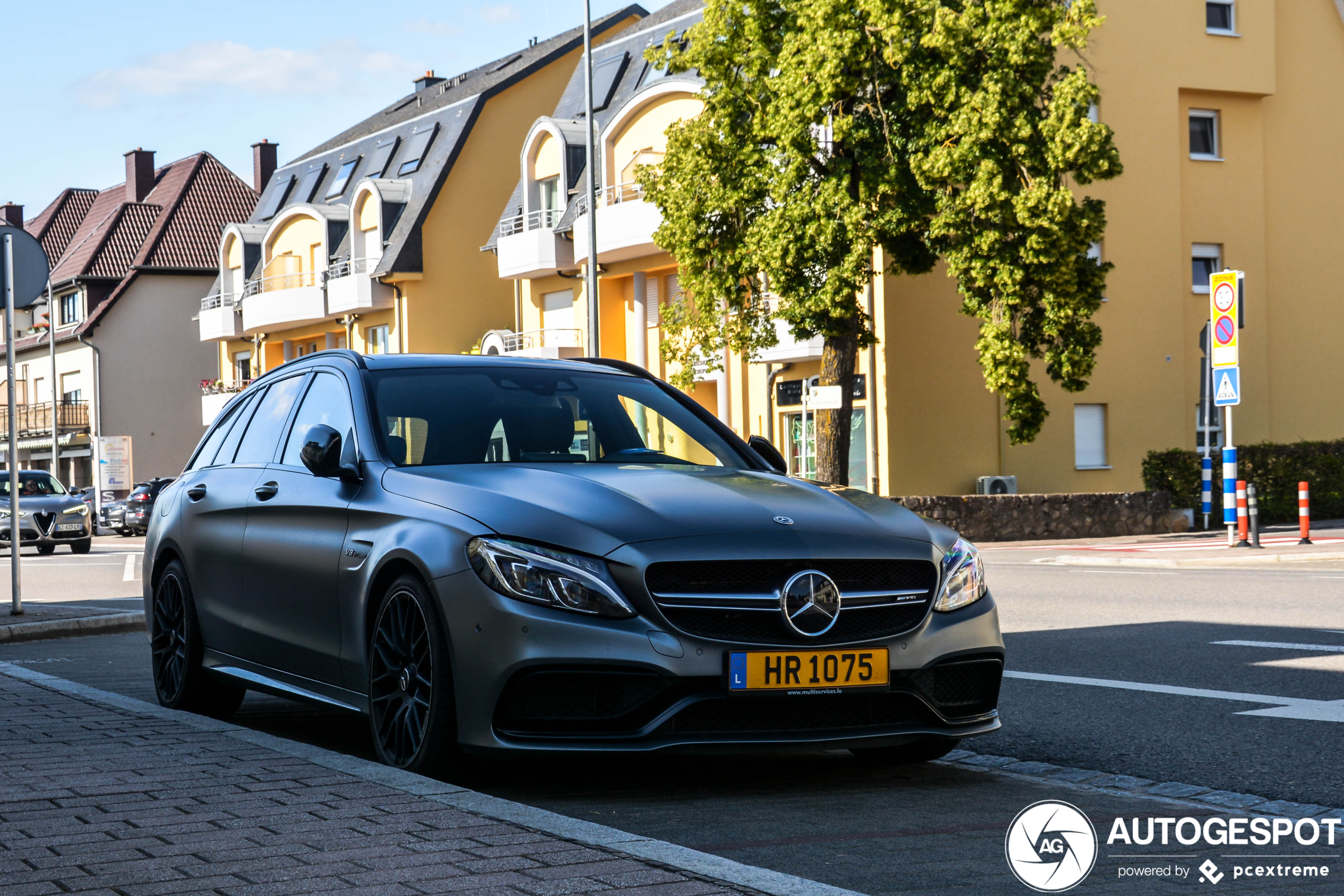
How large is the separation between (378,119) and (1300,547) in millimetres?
43058

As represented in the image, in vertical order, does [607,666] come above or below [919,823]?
above

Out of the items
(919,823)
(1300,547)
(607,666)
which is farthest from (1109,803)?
(1300,547)

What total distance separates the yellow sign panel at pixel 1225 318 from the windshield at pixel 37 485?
21.9 m

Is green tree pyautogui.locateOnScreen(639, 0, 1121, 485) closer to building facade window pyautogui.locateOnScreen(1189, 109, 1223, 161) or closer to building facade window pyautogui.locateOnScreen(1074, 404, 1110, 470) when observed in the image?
building facade window pyautogui.locateOnScreen(1074, 404, 1110, 470)

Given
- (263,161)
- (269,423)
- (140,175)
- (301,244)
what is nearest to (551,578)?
(269,423)

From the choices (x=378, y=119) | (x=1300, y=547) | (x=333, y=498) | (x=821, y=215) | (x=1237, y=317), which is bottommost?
(x=1300, y=547)

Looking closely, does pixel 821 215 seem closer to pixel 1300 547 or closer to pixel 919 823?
pixel 1300 547

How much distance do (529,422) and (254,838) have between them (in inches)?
94.4

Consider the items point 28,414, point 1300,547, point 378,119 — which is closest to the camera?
point 1300,547

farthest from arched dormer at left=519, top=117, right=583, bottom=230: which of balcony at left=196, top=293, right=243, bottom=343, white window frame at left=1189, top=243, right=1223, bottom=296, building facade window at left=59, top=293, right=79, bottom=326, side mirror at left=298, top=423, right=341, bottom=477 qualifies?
side mirror at left=298, top=423, right=341, bottom=477

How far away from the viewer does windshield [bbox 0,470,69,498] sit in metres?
32.8

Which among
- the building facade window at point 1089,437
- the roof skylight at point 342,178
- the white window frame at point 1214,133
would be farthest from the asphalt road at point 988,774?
the roof skylight at point 342,178

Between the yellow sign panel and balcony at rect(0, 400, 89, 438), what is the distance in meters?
51.8

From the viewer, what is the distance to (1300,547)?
21.8 metres
